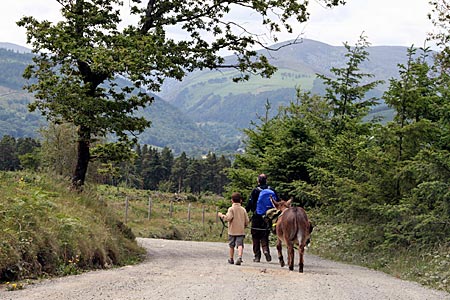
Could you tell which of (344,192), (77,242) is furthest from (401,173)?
(77,242)

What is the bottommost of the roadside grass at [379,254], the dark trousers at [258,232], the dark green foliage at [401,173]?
the roadside grass at [379,254]

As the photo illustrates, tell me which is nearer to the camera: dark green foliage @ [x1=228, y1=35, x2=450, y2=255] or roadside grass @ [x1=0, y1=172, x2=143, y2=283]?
roadside grass @ [x1=0, y1=172, x2=143, y2=283]

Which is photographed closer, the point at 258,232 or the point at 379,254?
the point at 258,232

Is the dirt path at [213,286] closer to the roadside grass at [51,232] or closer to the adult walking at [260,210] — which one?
the roadside grass at [51,232]

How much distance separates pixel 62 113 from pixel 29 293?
875cm

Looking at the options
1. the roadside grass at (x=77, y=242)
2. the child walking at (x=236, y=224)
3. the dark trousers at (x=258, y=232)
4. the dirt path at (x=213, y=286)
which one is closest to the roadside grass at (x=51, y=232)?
the roadside grass at (x=77, y=242)

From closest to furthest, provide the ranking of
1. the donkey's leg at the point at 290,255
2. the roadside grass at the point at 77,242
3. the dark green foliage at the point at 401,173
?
the roadside grass at the point at 77,242, the donkey's leg at the point at 290,255, the dark green foliage at the point at 401,173

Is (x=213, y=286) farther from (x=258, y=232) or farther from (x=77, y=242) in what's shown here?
(x=258, y=232)

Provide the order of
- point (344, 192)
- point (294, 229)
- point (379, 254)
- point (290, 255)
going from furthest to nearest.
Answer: point (344, 192)
point (379, 254)
point (294, 229)
point (290, 255)

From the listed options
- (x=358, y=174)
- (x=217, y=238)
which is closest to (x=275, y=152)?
(x=217, y=238)

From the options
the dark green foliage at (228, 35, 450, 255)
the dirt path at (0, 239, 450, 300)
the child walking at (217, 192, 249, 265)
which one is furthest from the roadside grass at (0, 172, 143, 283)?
the dark green foliage at (228, 35, 450, 255)

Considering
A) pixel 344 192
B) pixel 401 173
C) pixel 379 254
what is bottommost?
pixel 379 254

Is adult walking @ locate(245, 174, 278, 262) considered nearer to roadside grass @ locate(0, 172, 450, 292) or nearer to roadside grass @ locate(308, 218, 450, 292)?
roadside grass @ locate(0, 172, 450, 292)

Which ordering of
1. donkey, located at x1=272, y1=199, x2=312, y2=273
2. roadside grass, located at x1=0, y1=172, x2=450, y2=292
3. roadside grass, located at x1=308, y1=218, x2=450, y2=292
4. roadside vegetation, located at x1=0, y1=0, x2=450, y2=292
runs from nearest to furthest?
roadside grass, located at x1=0, y1=172, x2=450, y2=292
roadside vegetation, located at x1=0, y1=0, x2=450, y2=292
roadside grass, located at x1=308, y1=218, x2=450, y2=292
donkey, located at x1=272, y1=199, x2=312, y2=273
